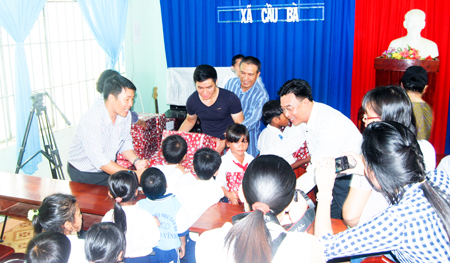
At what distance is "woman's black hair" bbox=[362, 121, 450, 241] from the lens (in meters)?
1.22

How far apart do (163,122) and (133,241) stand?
8.04 feet

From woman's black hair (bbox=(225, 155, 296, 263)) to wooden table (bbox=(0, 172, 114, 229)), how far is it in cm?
140

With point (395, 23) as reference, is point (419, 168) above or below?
below

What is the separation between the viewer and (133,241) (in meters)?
1.84

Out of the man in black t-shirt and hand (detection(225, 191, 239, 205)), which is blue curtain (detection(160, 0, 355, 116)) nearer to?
the man in black t-shirt

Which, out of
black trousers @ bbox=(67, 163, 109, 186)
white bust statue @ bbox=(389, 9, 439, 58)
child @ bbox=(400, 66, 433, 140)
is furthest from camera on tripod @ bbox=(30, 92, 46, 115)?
white bust statue @ bbox=(389, 9, 439, 58)

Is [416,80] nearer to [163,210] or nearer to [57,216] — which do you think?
[163,210]

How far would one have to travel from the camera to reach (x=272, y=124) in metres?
3.18

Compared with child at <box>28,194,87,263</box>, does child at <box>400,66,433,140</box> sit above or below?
above

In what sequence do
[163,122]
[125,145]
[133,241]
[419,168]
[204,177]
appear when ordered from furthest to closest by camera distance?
[163,122], [125,145], [204,177], [133,241], [419,168]

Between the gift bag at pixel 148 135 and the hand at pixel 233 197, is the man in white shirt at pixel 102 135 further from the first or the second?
the gift bag at pixel 148 135

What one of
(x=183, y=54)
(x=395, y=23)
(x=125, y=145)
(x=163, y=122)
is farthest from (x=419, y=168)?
(x=183, y=54)

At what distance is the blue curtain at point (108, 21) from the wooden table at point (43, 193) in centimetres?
244

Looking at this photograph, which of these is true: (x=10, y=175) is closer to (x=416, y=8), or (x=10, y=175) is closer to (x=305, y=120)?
(x=305, y=120)
